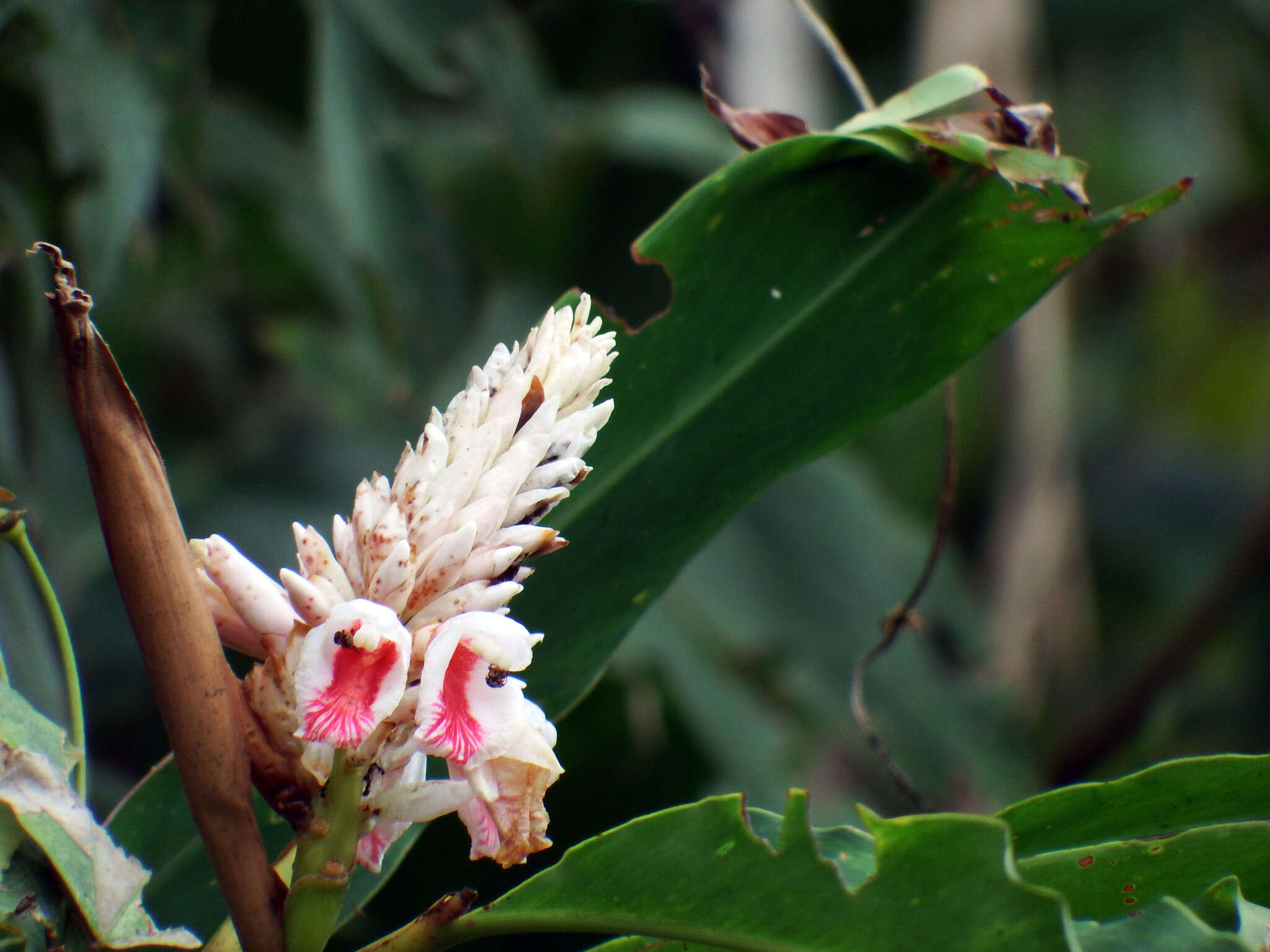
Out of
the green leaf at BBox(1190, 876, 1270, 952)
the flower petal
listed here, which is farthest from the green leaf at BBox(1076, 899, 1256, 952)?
the flower petal

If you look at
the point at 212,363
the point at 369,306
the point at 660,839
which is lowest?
the point at 660,839

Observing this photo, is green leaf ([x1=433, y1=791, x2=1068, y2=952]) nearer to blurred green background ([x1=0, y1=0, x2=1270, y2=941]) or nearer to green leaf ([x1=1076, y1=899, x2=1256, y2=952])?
green leaf ([x1=1076, y1=899, x2=1256, y2=952])

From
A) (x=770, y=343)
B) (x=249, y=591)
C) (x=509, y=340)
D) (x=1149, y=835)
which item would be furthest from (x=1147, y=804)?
(x=509, y=340)

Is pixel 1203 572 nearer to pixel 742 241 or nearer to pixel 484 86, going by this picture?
pixel 484 86

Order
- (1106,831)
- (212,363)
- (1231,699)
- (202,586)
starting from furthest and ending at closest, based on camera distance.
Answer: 1. (1231,699)
2. (212,363)
3. (1106,831)
4. (202,586)

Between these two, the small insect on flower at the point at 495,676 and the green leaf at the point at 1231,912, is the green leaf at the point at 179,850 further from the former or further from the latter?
the green leaf at the point at 1231,912

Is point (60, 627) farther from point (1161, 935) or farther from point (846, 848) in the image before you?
point (1161, 935)

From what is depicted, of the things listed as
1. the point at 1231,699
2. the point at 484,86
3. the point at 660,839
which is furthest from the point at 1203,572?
the point at 660,839
